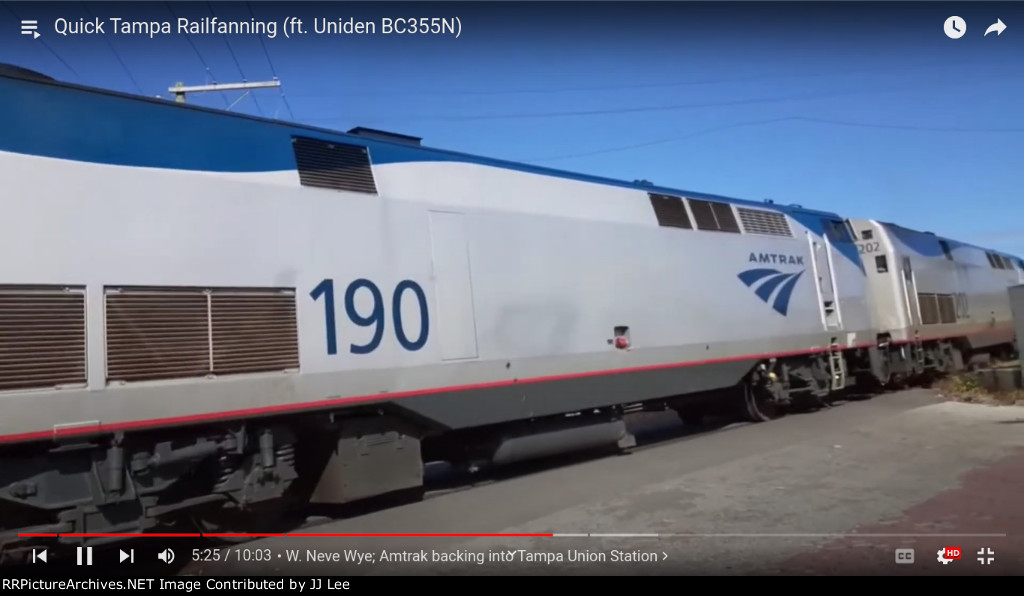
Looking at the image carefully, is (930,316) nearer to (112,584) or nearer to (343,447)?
(343,447)

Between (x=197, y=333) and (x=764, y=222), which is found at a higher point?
(x=764, y=222)

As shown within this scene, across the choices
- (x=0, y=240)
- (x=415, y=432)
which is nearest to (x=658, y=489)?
(x=415, y=432)

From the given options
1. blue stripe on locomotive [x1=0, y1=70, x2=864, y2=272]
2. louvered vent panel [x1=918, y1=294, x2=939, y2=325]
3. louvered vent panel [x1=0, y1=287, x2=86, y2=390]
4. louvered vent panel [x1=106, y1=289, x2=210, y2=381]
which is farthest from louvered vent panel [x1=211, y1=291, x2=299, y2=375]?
louvered vent panel [x1=918, y1=294, x2=939, y2=325]

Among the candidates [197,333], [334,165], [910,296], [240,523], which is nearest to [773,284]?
[910,296]

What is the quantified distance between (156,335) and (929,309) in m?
16.7

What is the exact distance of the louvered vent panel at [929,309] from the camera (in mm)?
16547

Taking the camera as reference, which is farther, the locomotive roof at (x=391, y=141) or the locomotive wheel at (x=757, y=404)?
the locomotive wheel at (x=757, y=404)

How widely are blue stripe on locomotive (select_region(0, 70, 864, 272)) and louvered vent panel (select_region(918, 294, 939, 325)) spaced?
1410 centimetres

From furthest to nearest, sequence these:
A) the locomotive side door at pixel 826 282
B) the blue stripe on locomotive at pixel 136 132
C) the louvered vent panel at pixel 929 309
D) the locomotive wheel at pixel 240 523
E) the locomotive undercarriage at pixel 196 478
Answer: the louvered vent panel at pixel 929 309 → the locomotive side door at pixel 826 282 → the locomotive wheel at pixel 240 523 → the blue stripe on locomotive at pixel 136 132 → the locomotive undercarriage at pixel 196 478

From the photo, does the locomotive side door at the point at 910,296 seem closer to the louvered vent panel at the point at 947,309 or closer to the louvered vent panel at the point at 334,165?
the louvered vent panel at the point at 947,309

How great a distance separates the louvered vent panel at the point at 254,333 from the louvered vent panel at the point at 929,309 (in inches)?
588

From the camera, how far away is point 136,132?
5.73 metres

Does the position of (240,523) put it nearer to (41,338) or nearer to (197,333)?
(197,333)

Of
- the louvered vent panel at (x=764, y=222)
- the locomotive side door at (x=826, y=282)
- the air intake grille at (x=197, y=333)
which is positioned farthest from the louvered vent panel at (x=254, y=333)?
the locomotive side door at (x=826, y=282)
